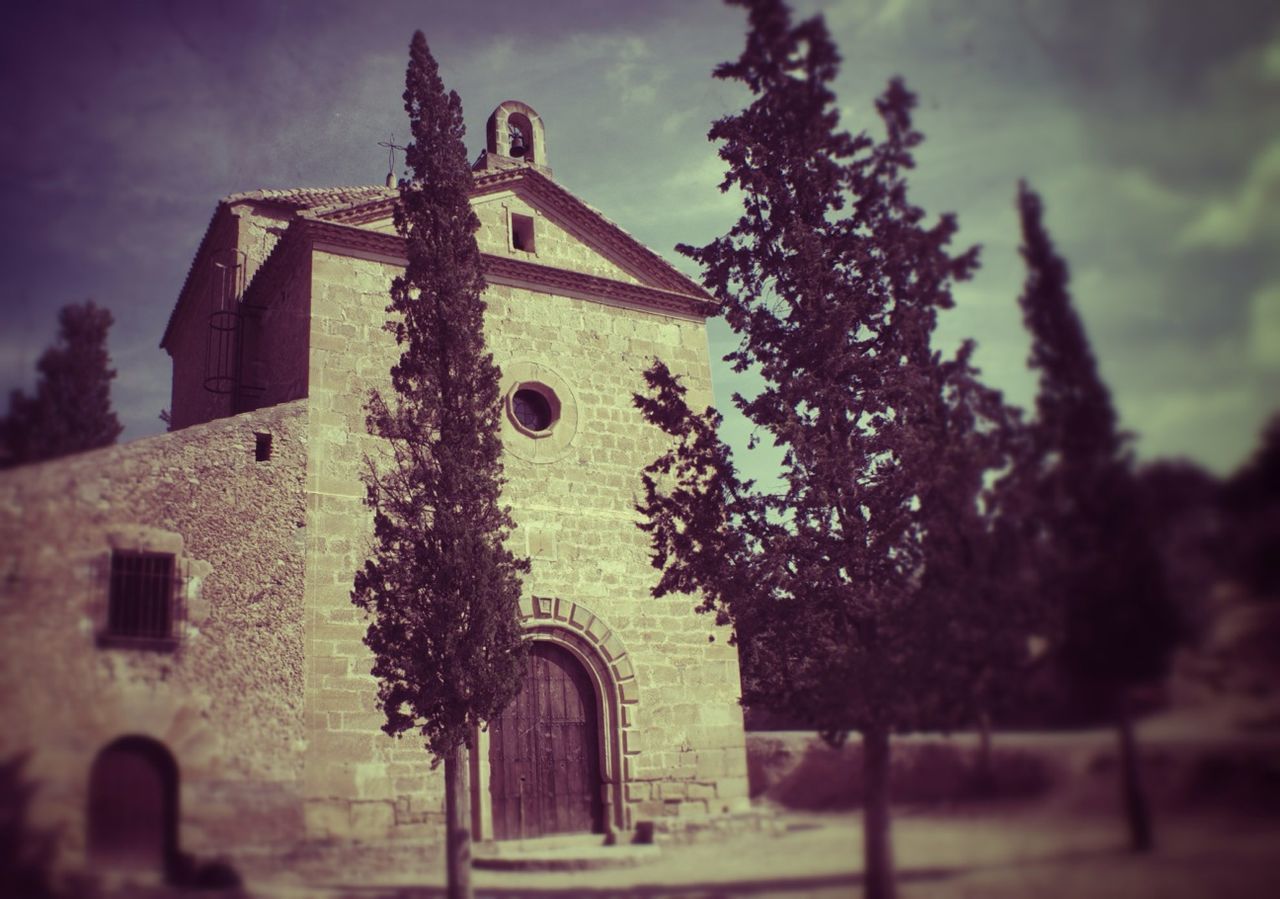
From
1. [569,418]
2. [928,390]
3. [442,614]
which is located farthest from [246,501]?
[928,390]

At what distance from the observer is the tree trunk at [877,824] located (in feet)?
12.2

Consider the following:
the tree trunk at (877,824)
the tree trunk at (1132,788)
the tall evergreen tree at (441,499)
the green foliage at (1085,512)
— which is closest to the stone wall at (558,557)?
the tall evergreen tree at (441,499)

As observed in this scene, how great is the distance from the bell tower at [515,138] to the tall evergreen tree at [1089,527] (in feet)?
32.9

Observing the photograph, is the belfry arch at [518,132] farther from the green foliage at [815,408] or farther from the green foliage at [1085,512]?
the green foliage at [1085,512]

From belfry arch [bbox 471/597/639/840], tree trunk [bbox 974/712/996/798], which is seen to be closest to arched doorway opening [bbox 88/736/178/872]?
belfry arch [bbox 471/597/639/840]

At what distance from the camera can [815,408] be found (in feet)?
22.3

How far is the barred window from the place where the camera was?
23.1ft

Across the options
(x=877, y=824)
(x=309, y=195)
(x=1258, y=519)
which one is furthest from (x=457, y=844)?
(x=309, y=195)

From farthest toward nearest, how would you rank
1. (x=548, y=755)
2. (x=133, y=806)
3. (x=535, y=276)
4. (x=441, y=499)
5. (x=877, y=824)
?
1. (x=535, y=276)
2. (x=548, y=755)
3. (x=441, y=499)
4. (x=133, y=806)
5. (x=877, y=824)

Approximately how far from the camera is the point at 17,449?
465 centimetres

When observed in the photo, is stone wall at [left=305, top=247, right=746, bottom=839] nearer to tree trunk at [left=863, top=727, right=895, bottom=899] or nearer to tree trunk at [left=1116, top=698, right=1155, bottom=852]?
tree trunk at [left=863, top=727, right=895, bottom=899]

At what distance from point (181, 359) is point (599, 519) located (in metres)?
8.54

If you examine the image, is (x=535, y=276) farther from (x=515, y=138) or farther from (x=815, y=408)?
(x=815, y=408)

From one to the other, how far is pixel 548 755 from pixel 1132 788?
7878 millimetres
